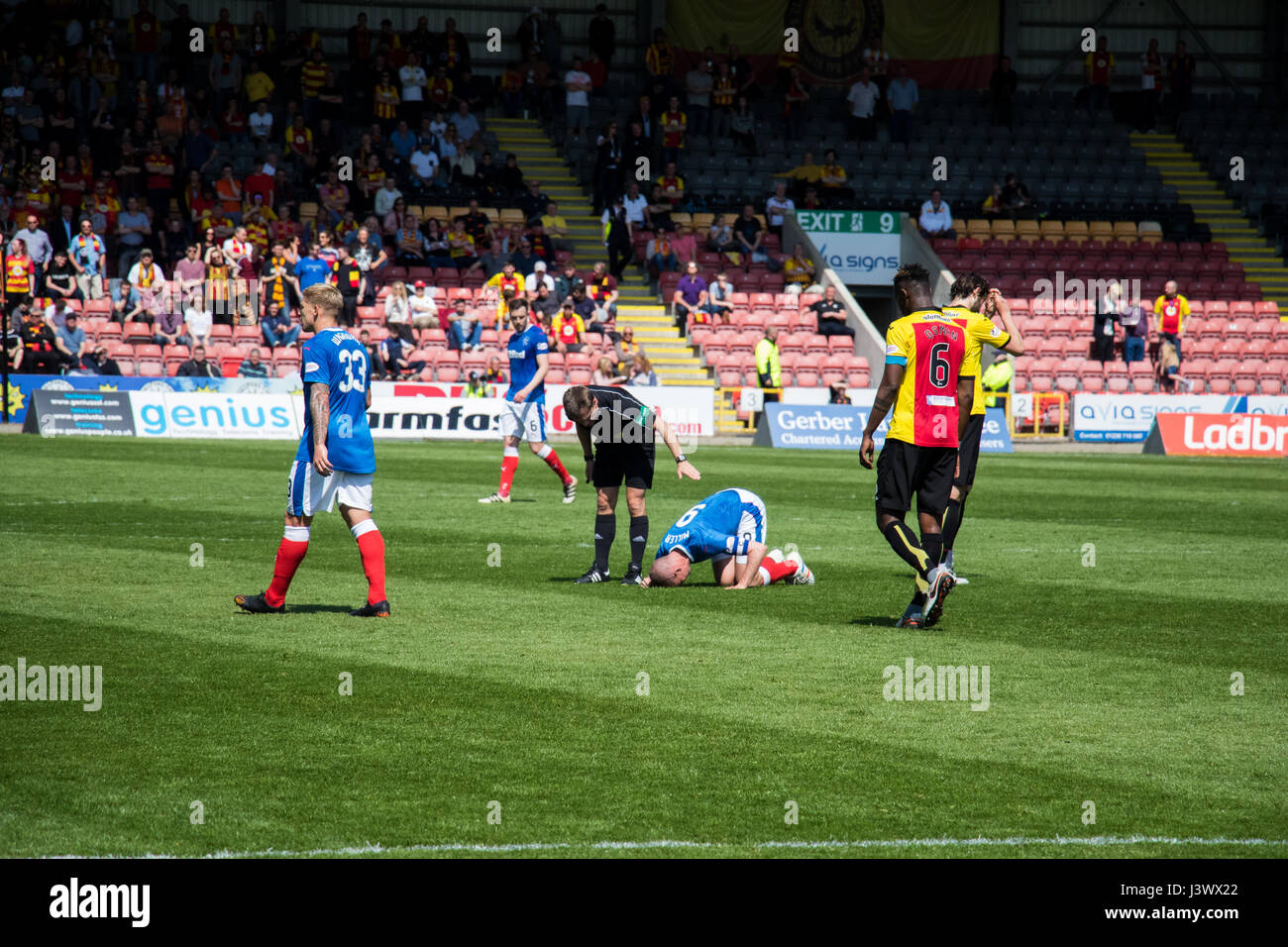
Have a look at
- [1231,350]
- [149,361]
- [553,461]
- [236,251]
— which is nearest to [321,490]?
[553,461]

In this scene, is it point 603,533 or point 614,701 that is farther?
point 603,533

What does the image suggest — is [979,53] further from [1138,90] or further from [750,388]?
[750,388]

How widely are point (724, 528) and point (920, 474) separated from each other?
225cm

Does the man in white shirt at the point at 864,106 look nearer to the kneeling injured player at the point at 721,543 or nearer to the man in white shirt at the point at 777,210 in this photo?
the man in white shirt at the point at 777,210

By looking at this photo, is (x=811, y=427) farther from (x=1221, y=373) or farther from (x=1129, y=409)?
(x=1221, y=373)

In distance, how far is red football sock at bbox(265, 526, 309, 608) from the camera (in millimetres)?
9797

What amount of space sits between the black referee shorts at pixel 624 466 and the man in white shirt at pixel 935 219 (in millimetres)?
28801

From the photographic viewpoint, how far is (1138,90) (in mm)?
46688

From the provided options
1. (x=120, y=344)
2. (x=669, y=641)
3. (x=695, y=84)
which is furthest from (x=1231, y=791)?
(x=695, y=84)

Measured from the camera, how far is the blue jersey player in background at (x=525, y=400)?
18.7m
